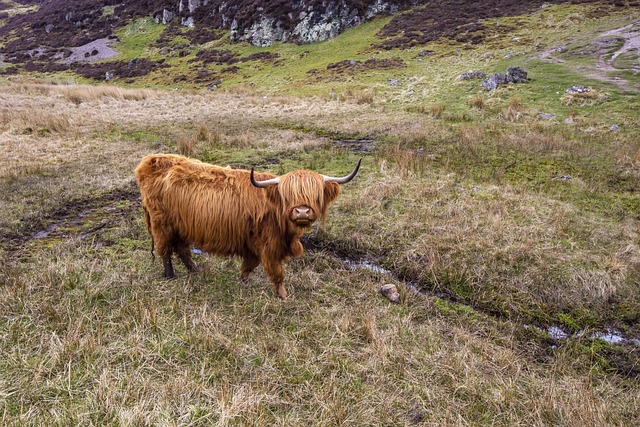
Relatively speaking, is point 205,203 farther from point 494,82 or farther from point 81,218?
point 494,82

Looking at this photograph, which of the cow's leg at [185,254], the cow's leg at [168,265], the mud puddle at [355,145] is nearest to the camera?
the cow's leg at [168,265]

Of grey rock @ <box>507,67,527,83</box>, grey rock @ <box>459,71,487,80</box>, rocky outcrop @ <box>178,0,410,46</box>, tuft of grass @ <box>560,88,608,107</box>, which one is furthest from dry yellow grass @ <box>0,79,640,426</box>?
rocky outcrop @ <box>178,0,410,46</box>

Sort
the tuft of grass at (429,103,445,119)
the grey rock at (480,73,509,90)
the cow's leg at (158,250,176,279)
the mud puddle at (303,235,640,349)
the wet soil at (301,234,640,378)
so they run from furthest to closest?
the grey rock at (480,73,509,90) → the tuft of grass at (429,103,445,119) → the cow's leg at (158,250,176,279) → the mud puddle at (303,235,640,349) → the wet soil at (301,234,640,378)

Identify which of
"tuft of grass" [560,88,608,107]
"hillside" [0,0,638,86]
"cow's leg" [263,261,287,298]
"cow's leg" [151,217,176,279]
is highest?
"hillside" [0,0,638,86]

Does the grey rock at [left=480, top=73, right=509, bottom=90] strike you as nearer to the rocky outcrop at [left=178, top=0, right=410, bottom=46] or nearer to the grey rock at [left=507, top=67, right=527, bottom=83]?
the grey rock at [left=507, top=67, right=527, bottom=83]

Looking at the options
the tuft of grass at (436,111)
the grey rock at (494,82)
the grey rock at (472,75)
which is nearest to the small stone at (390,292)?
the tuft of grass at (436,111)

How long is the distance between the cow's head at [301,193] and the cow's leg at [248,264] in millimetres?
808

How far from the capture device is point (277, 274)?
154 inches

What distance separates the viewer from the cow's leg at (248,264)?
13.5 ft

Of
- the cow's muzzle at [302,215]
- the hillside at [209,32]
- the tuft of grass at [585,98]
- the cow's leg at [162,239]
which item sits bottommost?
the tuft of grass at [585,98]

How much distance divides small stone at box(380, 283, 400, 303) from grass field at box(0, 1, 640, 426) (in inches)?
3.8

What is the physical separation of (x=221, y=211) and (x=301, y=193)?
3.26 feet

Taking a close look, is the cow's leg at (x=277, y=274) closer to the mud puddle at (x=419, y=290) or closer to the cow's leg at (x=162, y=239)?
the mud puddle at (x=419, y=290)

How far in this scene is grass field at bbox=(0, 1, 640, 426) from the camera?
8.36 ft
